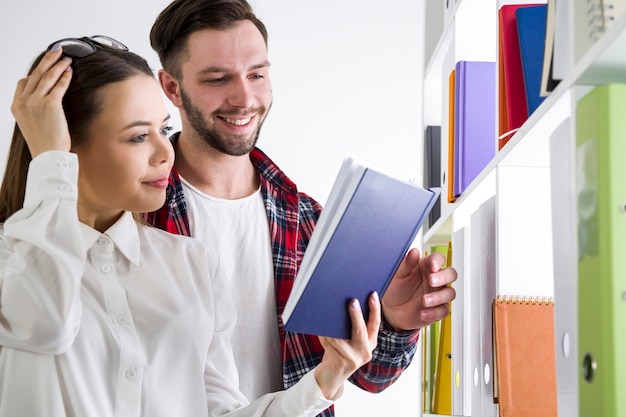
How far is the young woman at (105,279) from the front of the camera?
1.23 metres

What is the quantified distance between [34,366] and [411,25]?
2.87 meters

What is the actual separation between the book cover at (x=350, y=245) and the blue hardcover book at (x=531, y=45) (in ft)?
1.05

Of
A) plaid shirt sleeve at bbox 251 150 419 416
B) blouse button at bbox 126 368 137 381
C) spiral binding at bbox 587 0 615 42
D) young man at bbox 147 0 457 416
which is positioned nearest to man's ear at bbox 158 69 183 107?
young man at bbox 147 0 457 416

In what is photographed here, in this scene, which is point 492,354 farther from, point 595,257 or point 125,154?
point 125,154

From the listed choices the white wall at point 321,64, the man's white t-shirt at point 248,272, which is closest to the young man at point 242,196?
the man's white t-shirt at point 248,272

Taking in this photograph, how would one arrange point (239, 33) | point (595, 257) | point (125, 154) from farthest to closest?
1. point (239, 33)
2. point (125, 154)
3. point (595, 257)

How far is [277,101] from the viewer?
3.66 meters

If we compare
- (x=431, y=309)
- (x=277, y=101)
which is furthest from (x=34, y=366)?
(x=277, y=101)

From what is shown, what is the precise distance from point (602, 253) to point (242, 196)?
51.3 inches

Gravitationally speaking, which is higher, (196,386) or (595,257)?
(595,257)

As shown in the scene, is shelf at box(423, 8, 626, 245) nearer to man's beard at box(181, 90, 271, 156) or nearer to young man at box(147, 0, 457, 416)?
young man at box(147, 0, 457, 416)

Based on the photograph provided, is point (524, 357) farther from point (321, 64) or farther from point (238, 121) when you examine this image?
point (321, 64)

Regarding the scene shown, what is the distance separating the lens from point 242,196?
86.1 inches

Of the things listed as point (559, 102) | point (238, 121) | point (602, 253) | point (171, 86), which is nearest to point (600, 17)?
point (559, 102)
